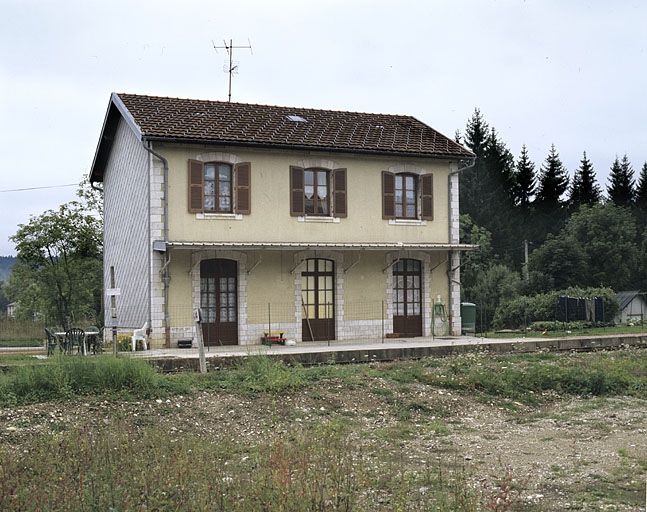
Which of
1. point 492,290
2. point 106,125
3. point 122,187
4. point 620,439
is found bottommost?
point 620,439

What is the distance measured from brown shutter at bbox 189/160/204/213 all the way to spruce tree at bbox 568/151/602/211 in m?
32.5

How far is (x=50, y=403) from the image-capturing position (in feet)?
32.6

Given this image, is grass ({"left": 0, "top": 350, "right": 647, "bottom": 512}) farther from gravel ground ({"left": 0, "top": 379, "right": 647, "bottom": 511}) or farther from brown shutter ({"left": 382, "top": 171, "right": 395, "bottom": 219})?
brown shutter ({"left": 382, "top": 171, "right": 395, "bottom": 219})

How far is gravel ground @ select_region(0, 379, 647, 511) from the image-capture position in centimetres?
717

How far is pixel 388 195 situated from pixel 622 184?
31551 millimetres

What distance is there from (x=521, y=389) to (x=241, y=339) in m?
8.11

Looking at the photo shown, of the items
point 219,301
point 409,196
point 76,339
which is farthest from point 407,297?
point 76,339

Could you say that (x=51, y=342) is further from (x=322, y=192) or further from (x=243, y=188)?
(x=322, y=192)

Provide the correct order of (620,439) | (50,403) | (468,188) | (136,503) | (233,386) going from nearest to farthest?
(136,503)
(620,439)
(50,403)
(233,386)
(468,188)

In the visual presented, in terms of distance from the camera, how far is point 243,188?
61.7 ft

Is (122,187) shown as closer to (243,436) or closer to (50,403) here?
(50,403)

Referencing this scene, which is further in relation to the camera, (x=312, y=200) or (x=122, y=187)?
(x=122, y=187)

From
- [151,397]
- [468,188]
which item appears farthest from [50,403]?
[468,188]

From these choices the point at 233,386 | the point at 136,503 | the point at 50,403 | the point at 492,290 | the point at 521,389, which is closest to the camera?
the point at 136,503
